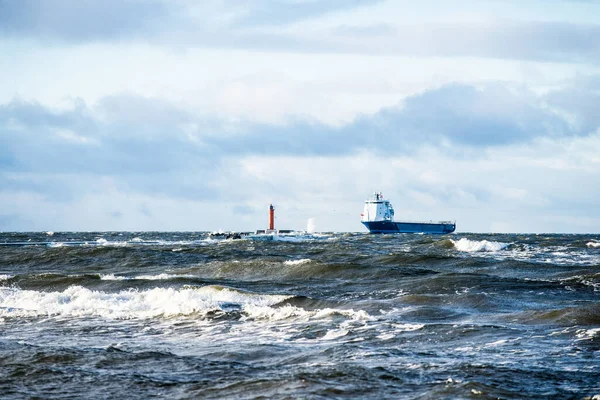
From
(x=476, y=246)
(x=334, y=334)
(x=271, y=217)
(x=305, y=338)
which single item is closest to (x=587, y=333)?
(x=334, y=334)

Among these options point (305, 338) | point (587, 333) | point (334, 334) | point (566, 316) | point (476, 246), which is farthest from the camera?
point (476, 246)

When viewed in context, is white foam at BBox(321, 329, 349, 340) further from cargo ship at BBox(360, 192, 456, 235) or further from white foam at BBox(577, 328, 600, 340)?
cargo ship at BBox(360, 192, 456, 235)

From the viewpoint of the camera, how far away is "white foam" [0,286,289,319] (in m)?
19.7

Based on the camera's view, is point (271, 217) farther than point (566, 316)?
Yes

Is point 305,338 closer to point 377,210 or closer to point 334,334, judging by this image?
point 334,334

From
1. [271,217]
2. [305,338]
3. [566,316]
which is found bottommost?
[305,338]

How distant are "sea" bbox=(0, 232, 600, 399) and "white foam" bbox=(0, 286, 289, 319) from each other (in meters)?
0.06

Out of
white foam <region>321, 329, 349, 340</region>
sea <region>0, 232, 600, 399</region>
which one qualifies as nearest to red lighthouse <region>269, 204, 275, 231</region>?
sea <region>0, 232, 600, 399</region>

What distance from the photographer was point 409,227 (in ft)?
428

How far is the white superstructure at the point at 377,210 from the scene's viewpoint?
125 meters

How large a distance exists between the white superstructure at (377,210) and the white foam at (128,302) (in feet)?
335

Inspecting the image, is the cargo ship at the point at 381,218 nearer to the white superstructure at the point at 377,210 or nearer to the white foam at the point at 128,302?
the white superstructure at the point at 377,210

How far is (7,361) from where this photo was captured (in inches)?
489

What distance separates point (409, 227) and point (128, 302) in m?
111
